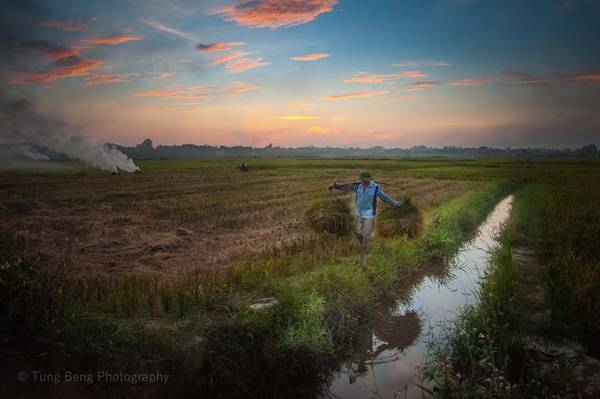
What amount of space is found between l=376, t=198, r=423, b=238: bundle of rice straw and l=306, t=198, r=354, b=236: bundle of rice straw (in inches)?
40.2

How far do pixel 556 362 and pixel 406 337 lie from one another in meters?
1.97

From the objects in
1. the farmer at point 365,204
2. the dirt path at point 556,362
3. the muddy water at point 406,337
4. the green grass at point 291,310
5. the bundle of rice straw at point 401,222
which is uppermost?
the farmer at point 365,204

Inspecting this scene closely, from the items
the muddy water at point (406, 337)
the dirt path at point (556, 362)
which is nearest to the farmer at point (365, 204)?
the muddy water at point (406, 337)

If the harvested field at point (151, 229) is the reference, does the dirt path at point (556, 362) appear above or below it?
below

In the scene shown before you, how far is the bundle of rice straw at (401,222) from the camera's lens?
1051 centimetres

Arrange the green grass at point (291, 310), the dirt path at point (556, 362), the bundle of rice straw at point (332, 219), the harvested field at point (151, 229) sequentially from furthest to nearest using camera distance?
1. the bundle of rice straw at point (332, 219)
2. the harvested field at point (151, 229)
3. the green grass at point (291, 310)
4. the dirt path at point (556, 362)

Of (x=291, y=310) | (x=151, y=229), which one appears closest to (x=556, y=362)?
(x=291, y=310)

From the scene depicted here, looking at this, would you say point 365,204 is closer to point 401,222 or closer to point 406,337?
point 406,337

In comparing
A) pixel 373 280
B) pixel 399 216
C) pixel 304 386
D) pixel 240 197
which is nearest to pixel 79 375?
pixel 304 386

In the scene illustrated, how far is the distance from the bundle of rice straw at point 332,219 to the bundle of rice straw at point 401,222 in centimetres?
102

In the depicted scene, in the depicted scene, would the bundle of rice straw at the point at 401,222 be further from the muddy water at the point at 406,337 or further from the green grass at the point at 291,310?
the muddy water at the point at 406,337

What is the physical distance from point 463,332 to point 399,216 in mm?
6222

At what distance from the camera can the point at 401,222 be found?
10.6 meters

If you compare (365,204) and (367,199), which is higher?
(367,199)
